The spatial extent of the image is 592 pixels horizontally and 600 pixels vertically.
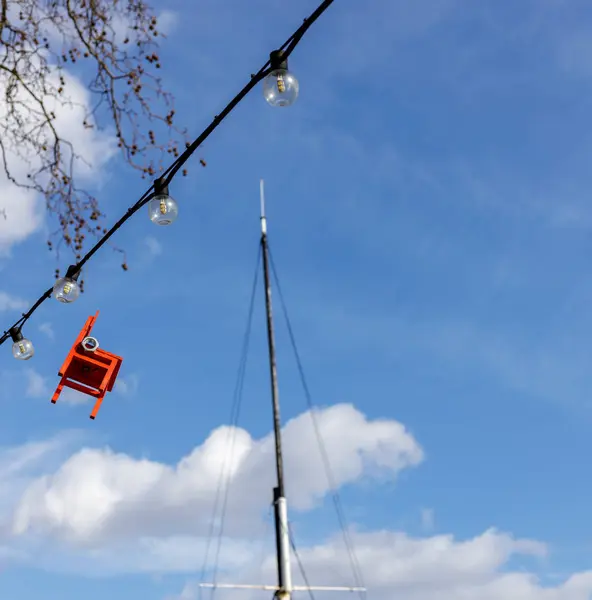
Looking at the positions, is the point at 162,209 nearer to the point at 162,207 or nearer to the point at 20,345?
the point at 162,207

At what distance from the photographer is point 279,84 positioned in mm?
4551

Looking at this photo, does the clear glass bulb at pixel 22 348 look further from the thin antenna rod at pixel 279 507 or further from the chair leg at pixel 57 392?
the thin antenna rod at pixel 279 507

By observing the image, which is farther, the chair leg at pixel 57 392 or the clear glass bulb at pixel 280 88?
the chair leg at pixel 57 392

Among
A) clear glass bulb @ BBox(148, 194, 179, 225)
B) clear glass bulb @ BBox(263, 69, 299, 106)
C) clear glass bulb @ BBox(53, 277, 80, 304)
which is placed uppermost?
clear glass bulb @ BBox(53, 277, 80, 304)

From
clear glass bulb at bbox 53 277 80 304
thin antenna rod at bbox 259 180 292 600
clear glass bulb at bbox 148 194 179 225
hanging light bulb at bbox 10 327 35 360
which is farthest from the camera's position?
thin antenna rod at bbox 259 180 292 600

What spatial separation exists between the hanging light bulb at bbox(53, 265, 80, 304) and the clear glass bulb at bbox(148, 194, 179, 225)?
5.66 feet

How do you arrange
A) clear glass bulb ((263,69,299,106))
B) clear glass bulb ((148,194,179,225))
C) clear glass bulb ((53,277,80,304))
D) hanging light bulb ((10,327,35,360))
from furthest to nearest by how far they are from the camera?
hanging light bulb ((10,327,35,360)) < clear glass bulb ((53,277,80,304)) < clear glass bulb ((148,194,179,225)) < clear glass bulb ((263,69,299,106))

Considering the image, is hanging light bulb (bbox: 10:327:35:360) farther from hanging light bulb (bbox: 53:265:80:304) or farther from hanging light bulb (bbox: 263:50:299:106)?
hanging light bulb (bbox: 263:50:299:106)

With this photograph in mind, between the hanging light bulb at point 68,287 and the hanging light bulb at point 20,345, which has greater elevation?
the hanging light bulb at point 20,345

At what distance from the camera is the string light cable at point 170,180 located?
14.9 feet

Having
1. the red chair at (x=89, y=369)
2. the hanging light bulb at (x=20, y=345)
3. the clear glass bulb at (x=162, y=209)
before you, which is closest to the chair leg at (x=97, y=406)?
the red chair at (x=89, y=369)

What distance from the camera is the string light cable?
14.9 feet

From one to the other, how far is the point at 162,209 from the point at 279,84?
66.5 inches

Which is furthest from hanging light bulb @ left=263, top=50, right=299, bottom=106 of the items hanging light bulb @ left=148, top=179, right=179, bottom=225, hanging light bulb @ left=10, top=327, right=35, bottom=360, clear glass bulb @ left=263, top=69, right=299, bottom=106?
hanging light bulb @ left=10, top=327, right=35, bottom=360
